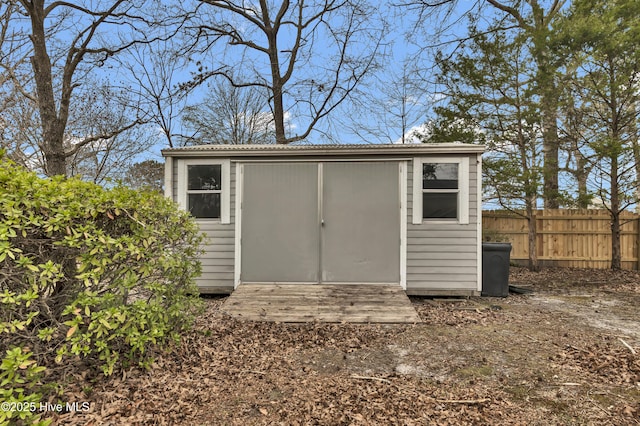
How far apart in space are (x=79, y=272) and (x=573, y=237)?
35.1ft

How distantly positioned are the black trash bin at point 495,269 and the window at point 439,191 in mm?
972

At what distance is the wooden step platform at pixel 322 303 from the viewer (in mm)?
4281

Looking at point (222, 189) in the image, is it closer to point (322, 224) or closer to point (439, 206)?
point (322, 224)

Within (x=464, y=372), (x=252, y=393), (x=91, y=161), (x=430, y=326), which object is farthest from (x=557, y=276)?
(x=91, y=161)

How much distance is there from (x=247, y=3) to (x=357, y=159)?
35.9 feet

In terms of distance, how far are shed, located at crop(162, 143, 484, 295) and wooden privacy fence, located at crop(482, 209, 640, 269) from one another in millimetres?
3647

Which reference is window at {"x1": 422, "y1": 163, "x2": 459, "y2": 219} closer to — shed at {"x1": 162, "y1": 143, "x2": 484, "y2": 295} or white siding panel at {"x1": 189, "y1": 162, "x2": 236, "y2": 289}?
shed at {"x1": 162, "y1": 143, "x2": 484, "y2": 295}

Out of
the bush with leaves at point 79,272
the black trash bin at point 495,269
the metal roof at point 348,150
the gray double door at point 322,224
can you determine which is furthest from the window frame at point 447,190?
the bush with leaves at point 79,272

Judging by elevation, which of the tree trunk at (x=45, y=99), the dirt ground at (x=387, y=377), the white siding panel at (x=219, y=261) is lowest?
the dirt ground at (x=387, y=377)

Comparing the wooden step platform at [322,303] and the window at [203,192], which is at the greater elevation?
the window at [203,192]

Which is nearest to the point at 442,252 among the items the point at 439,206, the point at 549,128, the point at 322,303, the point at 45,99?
the point at 439,206

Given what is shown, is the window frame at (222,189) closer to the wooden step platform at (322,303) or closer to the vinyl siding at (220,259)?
the vinyl siding at (220,259)

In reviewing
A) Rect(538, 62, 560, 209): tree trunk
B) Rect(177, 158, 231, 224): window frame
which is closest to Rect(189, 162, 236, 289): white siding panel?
Rect(177, 158, 231, 224): window frame

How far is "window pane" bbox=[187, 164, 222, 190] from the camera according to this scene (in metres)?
5.91
